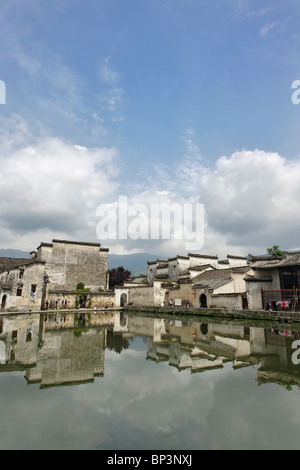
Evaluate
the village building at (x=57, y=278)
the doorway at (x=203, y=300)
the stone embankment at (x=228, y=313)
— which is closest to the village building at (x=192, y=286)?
the doorway at (x=203, y=300)

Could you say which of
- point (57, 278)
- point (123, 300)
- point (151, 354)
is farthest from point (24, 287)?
point (151, 354)

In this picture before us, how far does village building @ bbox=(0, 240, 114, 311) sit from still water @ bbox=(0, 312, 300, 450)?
18.9 meters

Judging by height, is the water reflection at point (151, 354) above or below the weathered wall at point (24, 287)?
below

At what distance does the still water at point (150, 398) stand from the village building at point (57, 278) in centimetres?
1891

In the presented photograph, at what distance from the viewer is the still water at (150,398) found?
3.54 m

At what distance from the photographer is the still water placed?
11.6 ft

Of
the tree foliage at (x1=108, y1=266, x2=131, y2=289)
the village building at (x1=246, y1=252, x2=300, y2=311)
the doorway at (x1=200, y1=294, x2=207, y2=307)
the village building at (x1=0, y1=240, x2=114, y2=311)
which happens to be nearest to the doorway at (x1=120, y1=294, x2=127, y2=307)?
the village building at (x1=0, y1=240, x2=114, y2=311)

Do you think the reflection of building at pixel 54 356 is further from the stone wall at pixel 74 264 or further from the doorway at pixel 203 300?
the stone wall at pixel 74 264

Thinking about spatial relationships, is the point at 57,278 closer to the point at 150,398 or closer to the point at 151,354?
the point at 151,354

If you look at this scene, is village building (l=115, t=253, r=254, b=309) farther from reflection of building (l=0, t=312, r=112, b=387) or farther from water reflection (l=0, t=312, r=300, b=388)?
reflection of building (l=0, t=312, r=112, b=387)

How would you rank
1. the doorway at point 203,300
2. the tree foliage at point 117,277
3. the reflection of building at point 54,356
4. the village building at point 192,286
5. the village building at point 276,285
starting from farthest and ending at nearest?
1. the tree foliage at point 117,277
2. the doorway at point 203,300
3. the village building at point 192,286
4. the village building at point 276,285
5. the reflection of building at point 54,356

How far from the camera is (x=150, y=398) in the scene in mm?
4906

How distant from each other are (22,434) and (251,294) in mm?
19350
